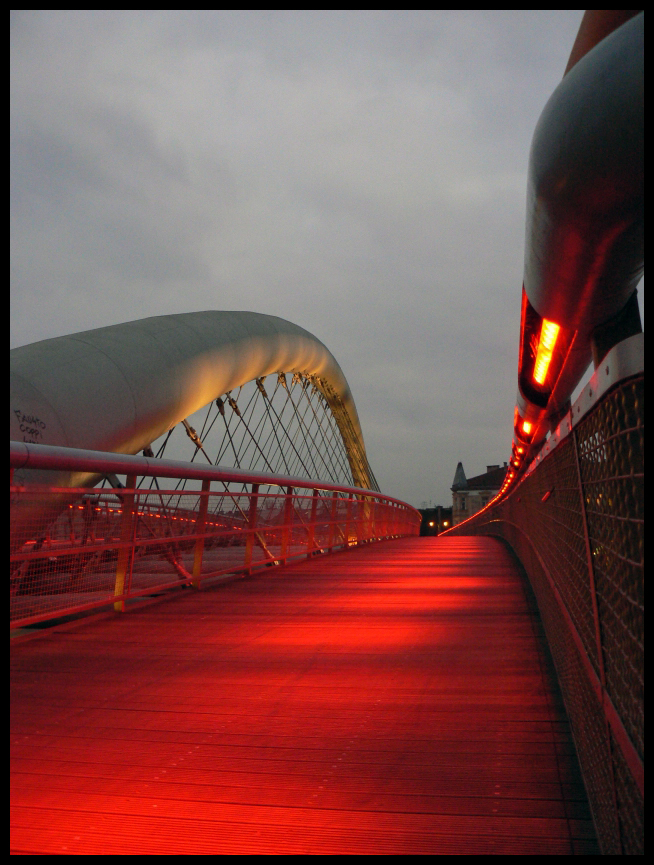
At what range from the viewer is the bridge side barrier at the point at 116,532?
13.9 feet

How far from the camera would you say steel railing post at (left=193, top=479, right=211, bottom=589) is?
20.6ft

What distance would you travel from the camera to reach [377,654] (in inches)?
154

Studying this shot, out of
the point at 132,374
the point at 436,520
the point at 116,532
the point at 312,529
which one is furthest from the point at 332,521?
the point at 436,520

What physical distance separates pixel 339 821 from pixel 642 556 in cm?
122

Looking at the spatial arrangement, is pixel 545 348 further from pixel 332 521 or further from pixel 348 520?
pixel 348 520

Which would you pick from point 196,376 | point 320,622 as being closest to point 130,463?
point 320,622

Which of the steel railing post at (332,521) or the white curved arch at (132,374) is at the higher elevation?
the white curved arch at (132,374)

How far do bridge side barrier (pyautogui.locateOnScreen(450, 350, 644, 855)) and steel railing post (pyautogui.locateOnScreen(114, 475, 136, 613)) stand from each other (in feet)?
11.1

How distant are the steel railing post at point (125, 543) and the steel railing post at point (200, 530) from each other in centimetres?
94

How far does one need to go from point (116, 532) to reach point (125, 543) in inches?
7.5

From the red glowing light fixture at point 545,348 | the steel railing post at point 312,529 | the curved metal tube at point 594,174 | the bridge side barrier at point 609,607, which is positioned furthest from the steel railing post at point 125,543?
the steel railing post at point 312,529

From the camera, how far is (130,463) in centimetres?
498

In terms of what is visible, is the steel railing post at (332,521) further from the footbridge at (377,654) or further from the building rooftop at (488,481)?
the building rooftop at (488,481)
